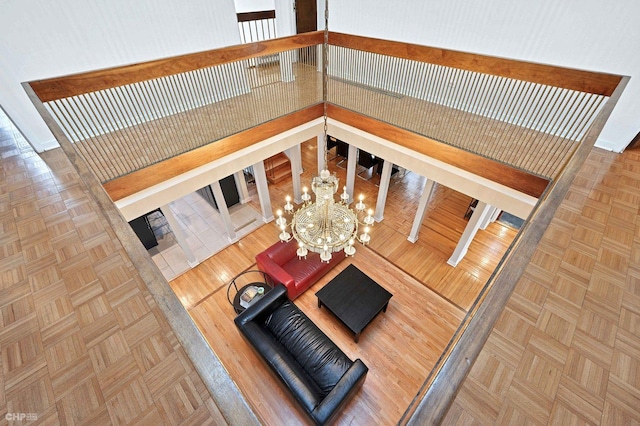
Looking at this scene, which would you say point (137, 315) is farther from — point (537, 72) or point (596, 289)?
point (537, 72)

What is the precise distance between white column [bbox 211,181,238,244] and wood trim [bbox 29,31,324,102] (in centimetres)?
215

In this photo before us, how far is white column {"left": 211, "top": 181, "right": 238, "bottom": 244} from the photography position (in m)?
5.20

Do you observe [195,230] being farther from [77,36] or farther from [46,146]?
[77,36]

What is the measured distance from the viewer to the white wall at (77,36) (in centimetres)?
317

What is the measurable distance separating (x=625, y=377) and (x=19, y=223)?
4.48m

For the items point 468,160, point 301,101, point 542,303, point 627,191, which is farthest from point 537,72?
point 301,101

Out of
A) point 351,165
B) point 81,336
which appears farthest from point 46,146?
point 351,165

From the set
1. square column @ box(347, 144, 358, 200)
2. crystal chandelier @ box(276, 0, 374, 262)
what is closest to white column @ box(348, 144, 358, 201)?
square column @ box(347, 144, 358, 200)

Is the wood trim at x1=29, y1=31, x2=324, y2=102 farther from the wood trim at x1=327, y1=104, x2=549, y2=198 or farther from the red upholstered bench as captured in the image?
the red upholstered bench

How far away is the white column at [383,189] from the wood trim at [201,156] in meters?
1.71

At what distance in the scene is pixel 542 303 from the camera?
1.82 metres

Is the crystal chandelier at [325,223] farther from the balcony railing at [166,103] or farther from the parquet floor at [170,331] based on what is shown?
the balcony railing at [166,103]

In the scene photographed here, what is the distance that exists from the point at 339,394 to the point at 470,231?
354cm

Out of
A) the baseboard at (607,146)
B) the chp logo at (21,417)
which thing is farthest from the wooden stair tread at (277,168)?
the chp logo at (21,417)
